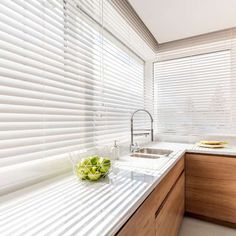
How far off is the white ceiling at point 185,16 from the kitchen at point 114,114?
1 cm

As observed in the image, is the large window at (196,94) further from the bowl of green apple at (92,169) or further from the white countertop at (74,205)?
the bowl of green apple at (92,169)

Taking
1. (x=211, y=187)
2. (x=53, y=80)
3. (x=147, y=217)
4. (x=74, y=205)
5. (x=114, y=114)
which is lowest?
(x=211, y=187)

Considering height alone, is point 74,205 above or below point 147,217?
above

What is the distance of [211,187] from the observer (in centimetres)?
204

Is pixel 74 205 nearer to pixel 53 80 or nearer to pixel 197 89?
pixel 53 80

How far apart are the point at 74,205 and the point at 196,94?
2.43 m

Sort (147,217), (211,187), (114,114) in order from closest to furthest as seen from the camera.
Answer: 1. (147,217)
2. (114,114)
3. (211,187)

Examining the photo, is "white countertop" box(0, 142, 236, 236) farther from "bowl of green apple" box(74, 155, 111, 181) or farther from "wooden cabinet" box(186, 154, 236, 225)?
"wooden cabinet" box(186, 154, 236, 225)

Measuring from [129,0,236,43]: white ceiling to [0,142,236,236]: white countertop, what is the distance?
5.64 feet

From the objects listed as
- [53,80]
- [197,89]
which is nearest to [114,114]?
[53,80]

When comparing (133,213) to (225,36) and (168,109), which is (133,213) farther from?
(225,36)

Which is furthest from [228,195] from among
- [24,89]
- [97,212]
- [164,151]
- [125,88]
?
[24,89]

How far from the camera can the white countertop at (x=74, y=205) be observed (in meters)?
0.62

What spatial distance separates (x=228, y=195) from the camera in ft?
6.43
